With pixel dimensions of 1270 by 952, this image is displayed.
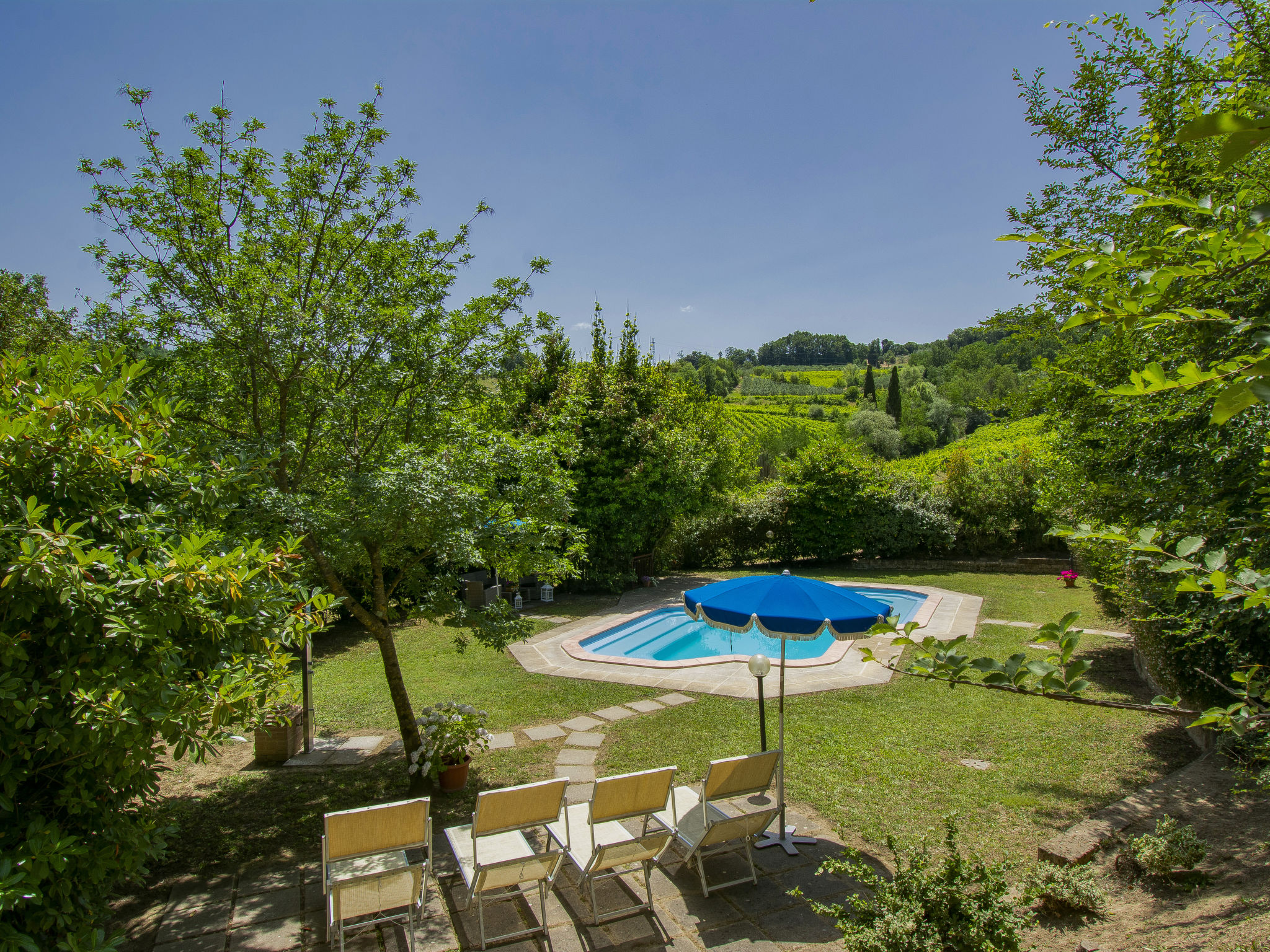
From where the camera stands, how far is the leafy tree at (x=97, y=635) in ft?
8.21

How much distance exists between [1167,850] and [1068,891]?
87 cm

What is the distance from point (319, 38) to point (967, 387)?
90.0m

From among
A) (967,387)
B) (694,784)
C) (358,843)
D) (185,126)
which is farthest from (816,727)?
(967,387)

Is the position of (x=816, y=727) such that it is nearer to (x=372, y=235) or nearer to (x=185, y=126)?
(x=372, y=235)

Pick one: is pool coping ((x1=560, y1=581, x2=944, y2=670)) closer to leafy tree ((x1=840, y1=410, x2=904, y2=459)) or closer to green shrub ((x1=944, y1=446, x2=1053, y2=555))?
green shrub ((x1=944, y1=446, x2=1053, y2=555))

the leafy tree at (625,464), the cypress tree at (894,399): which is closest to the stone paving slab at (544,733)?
the leafy tree at (625,464)

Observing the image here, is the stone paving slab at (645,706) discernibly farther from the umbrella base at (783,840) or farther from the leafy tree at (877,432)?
the leafy tree at (877,432)

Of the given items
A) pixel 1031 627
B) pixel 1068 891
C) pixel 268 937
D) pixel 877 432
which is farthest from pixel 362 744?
pixel 877 432

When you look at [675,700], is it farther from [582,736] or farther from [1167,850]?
[1167,850]

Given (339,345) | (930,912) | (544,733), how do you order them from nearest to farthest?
(930,912), (339,345), (544,733)

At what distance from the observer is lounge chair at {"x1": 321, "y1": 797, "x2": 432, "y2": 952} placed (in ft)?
12.7

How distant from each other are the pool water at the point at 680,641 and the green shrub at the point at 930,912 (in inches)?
359

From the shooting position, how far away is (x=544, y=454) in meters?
6.39

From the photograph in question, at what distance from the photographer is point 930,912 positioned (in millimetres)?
3336
